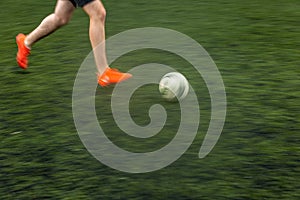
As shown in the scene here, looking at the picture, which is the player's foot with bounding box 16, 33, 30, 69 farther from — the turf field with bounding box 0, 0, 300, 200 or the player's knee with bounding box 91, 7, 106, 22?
the player's knee with bounding box 91, 7, 106, 22

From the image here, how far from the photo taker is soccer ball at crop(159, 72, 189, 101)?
659 cm

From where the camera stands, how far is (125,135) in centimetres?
596

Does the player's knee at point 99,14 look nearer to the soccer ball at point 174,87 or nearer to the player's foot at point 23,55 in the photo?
the soccer ball at point 174,87

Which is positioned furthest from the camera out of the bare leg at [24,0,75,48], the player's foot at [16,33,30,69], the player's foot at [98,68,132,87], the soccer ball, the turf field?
the player's foot at [16,33,30,69]

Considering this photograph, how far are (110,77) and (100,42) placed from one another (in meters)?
0.36

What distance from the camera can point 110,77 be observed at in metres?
7.08

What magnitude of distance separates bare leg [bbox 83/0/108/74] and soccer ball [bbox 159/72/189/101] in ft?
2.21

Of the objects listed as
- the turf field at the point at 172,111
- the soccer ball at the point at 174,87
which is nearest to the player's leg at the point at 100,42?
the turf field at the point at 172,111

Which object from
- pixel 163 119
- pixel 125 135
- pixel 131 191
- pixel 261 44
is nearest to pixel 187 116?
pixel 163 119

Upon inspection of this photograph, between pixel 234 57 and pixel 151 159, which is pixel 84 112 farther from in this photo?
pixel 234 57

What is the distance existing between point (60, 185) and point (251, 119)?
71.9 inches

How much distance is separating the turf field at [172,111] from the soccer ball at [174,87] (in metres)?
0.09

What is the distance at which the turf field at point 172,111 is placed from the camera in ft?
16.6

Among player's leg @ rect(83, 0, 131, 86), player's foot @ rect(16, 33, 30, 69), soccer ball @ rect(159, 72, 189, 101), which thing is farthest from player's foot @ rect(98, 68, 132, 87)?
player's foot @ rect(16, 33, 30, 69)
